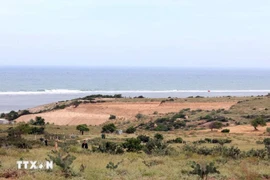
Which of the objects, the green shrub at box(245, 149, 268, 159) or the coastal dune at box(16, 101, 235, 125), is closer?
the green shrub at box(245, 149, 268, 159)

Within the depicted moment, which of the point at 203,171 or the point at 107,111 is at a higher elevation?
the point at 203,171

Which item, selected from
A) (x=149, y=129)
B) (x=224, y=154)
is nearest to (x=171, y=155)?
(x=224, y=154)

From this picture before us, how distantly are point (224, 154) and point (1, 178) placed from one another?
10.0m

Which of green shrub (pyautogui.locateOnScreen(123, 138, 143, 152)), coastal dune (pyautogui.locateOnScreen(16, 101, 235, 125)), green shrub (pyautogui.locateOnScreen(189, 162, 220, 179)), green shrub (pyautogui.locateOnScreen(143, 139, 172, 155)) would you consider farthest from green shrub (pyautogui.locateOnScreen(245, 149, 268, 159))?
coastal dune (pyautogui.locateOnScreen(16, 101, 235, 125))

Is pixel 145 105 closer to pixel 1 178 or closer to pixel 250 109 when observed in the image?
pixel 250 109

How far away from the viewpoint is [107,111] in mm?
54188

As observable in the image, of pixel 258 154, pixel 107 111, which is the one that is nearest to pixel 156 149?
pixel 258 154

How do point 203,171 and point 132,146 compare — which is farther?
point 132,146

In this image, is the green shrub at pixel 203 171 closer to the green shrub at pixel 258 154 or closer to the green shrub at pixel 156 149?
the green shrub at pixel 258 154

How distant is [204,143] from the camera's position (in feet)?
76.3

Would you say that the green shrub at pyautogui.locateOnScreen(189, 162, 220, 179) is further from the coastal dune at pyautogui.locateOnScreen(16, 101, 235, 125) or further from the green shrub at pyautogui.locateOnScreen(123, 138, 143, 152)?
the coastal dune at pyautogui.locateOnScreen(16, 101, 235, 125)

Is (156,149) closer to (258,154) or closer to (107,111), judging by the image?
(258,154)

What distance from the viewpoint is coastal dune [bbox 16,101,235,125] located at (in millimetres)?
47344

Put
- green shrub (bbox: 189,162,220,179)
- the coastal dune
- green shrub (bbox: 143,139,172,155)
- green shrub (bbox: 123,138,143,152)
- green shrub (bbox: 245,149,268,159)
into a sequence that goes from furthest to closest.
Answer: the coastal dune
green shrub (bbox: 123,138,143,152)
green shrub (bbox: 143,139,172,155)
green shrub (bbox: 245,149,268,159)
green shrub (bbox: 189,162,220,179)
